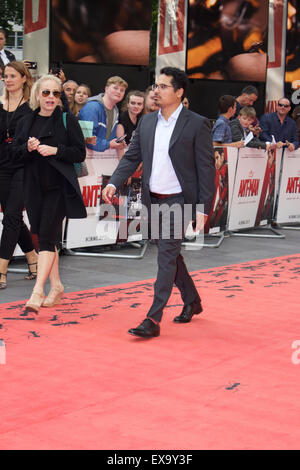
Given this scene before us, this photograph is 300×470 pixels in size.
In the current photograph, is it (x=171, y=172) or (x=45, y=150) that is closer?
(x=171, y=172)

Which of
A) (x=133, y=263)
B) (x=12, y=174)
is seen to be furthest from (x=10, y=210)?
(x=133, y=263)

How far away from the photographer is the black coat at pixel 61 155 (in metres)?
6.95

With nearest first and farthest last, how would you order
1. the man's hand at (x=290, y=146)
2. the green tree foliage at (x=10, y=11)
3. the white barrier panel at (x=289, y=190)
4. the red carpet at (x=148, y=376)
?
Result: 1. the red carpet at (x=148, y=376)
2. the man's hand at (x=290, y=146)
3. the white barrier panel at (x=289, y=190)
4. the green tree foliage at (x=10, y=11)

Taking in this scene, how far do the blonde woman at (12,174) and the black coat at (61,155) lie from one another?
2.19 ft

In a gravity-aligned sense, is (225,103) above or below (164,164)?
above

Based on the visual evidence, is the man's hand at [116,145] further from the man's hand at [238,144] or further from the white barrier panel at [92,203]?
the man's hand at [238,144]

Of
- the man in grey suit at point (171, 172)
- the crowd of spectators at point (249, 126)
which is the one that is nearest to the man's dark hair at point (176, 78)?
the man in grey suit at point (171, 172)

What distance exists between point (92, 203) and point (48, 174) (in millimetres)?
3190

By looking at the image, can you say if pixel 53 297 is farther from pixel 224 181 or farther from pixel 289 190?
pixel 289 190

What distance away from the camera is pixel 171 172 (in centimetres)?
631

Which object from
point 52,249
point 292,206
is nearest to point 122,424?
point 52,249

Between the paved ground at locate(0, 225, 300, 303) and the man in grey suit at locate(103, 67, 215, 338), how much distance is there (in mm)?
1904

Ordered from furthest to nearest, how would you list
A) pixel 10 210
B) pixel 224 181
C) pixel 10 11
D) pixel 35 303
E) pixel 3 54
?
pixel 10 11, pixel 224 181, pixel 3 54, pixel 10 210, pixel 35 303

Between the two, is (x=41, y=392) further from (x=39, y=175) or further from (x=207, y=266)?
(x=207, y=266)
